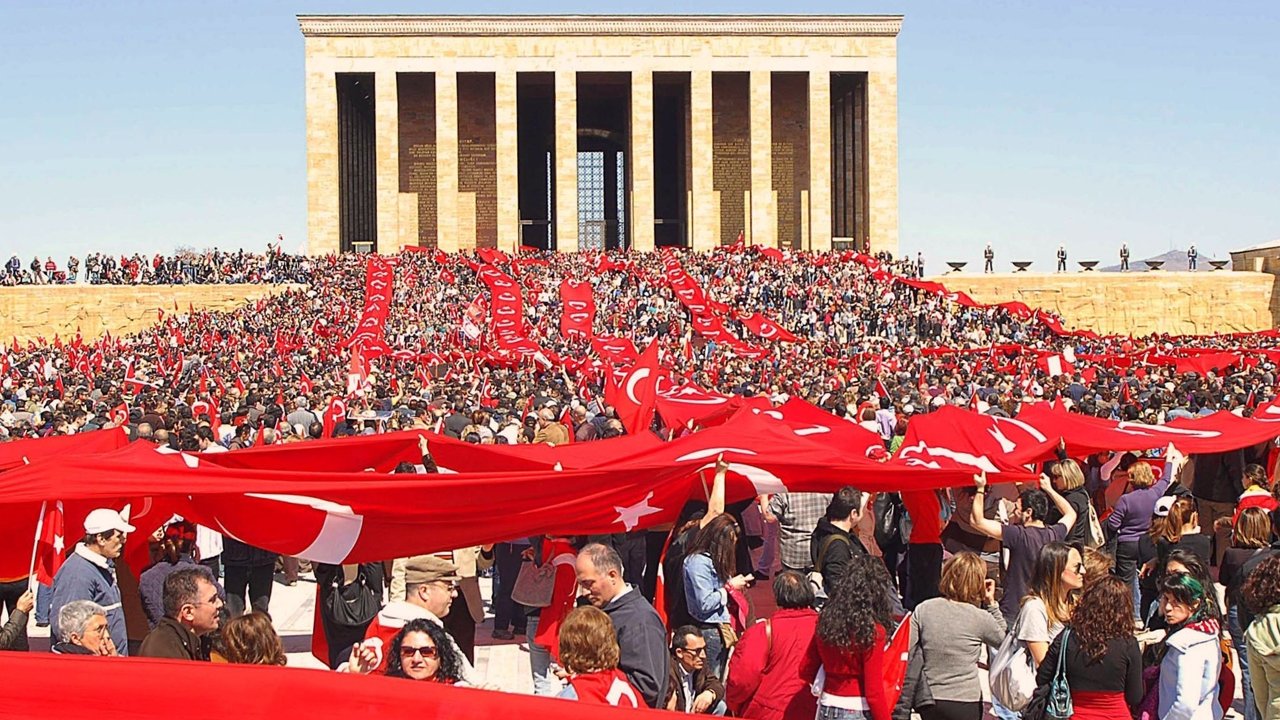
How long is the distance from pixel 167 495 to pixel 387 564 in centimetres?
237

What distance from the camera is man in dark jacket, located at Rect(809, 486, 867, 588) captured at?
7477 mm

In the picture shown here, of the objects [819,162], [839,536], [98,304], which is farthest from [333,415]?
[819,162]

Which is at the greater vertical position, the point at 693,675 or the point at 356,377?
the point at 356,377

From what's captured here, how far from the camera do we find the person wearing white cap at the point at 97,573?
7.03 meters

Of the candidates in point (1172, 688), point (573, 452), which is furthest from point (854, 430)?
point (1172, 688)

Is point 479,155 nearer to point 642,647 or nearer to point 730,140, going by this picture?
point 730,140

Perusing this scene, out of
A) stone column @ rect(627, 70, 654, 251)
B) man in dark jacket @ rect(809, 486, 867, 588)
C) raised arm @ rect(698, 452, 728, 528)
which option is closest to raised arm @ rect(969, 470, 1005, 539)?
man in dark jacket @ rect(809, 486, 867, 588)

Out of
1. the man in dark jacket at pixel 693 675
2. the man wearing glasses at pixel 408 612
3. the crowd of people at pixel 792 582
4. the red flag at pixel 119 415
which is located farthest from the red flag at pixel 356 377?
the man in dark jacket at pixel 693 675

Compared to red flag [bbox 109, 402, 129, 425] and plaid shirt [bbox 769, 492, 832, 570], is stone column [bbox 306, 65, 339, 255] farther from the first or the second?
plaid shirt [bbox 769, 492, 832, 570]

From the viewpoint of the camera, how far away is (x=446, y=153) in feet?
174

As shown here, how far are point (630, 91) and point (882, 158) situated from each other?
31.2ft

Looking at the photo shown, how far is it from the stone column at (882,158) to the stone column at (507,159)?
41.1 ft

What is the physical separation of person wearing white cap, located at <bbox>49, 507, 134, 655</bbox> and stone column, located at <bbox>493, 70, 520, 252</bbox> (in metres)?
44.8

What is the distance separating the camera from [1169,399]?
55.4ft
